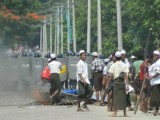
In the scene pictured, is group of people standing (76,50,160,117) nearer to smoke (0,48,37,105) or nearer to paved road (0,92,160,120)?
paved road (0,92,160,120)

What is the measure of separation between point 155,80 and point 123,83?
991 mm

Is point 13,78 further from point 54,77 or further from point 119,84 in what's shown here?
point 119,84

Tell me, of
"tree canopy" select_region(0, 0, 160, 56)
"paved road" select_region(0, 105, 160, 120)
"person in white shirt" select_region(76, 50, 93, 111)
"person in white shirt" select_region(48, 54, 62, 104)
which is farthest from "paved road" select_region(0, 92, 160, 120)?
"tree canopy" select_region(0, 0, 160, 56)

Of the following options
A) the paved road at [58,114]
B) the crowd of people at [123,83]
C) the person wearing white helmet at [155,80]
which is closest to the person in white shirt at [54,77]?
the crowd of people at [123,83]

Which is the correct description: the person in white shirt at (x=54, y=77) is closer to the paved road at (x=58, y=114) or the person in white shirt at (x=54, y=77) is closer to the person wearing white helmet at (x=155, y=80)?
the paved road at (x=58, y=114)

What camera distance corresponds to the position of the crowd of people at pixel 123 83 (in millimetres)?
20719

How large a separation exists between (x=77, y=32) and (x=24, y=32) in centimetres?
2689

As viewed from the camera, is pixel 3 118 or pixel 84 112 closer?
pixel 3 118

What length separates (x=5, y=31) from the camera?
4509cm

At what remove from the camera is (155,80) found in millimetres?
21078

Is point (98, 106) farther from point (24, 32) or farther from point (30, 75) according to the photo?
point (24, 32)

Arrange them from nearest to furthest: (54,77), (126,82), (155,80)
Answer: (126,82), (155,80), (54,77)

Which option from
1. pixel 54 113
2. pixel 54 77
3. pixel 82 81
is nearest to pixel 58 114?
pixel 54 113

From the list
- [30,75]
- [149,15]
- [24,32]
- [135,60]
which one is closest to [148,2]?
[149,15]
